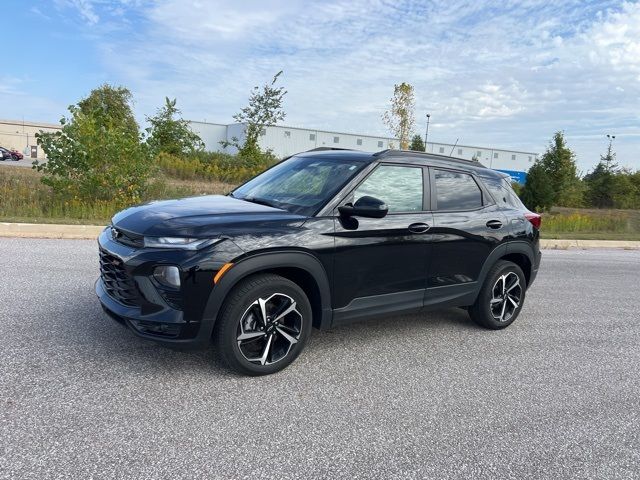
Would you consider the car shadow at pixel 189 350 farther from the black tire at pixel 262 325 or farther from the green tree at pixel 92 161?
the green tree at pixel 92 161

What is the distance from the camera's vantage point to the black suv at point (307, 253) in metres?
3.53

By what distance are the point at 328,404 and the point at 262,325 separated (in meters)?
0.75

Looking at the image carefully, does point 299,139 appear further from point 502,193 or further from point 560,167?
point 502,193

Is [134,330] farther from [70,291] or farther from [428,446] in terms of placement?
[70,291]

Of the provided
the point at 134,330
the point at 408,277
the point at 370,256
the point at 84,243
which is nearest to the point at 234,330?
the point at 134,330

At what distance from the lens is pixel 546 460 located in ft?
10.1

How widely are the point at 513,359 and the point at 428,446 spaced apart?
197 centimetres

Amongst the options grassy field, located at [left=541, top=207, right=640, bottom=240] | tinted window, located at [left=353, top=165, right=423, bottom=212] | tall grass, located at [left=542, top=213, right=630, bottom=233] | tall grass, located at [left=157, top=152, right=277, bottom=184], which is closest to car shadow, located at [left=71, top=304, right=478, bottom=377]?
tinted window, located at [left=353, top=165, right=423, bottom=212]

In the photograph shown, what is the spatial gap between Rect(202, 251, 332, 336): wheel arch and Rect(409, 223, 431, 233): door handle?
971 mm

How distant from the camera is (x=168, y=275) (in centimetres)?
347

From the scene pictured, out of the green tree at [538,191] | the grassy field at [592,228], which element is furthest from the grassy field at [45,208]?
the green tree at [538,191]

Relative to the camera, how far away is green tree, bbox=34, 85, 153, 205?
11.6m

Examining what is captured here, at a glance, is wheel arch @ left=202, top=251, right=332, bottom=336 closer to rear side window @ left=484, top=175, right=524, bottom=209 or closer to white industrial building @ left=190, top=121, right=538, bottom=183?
rear side window @ left=484, top=175, right=524, bottom=209

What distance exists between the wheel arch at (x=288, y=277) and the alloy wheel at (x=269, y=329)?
21 centimetres
